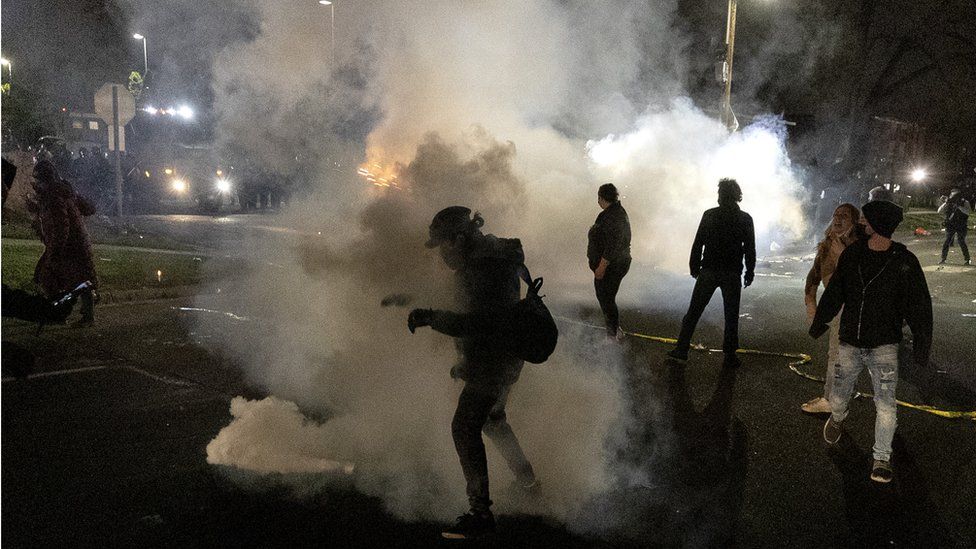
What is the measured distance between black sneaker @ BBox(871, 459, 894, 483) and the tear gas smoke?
160 cm

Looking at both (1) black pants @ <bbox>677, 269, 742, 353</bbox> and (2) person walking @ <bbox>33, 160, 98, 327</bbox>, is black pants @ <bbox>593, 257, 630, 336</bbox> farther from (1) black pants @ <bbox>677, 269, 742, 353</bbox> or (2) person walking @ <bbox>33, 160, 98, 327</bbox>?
(2) person walking @ <bbox>33, 160, 98, 327</bbox>

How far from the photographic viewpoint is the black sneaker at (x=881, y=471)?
4.45 meters

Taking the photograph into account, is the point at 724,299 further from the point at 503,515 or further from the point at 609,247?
the point at 503,515

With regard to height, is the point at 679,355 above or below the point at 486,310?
below

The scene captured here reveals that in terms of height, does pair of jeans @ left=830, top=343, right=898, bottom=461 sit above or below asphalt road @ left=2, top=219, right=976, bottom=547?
above

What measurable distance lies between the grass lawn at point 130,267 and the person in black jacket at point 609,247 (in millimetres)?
6205

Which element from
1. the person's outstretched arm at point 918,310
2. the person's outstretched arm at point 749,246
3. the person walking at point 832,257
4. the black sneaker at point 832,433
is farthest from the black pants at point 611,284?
the person's outstretched arm at point 918,310

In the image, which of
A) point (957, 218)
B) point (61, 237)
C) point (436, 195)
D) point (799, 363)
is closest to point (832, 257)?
point (799, 363)

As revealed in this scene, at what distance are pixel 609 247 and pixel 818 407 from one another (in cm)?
262

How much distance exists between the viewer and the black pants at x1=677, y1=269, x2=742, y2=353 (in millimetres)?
7074

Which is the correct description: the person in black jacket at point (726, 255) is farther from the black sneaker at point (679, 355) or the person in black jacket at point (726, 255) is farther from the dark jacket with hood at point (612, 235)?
the dark jacket with hood at point (612, 235)

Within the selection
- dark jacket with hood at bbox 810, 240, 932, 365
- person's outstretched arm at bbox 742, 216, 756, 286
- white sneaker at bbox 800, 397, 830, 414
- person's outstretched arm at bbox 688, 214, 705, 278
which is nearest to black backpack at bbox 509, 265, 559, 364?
dark jacket with hood at bbox 810, 240, 932, 365

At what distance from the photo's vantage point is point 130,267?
36.3 feet

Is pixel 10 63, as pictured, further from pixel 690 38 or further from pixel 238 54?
pixel 690 38
